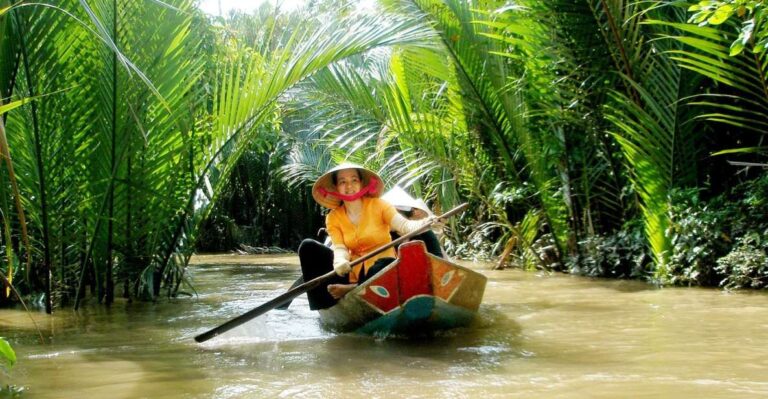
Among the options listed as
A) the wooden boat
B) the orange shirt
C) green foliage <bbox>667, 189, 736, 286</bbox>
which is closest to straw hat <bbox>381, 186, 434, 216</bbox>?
the orange shirt

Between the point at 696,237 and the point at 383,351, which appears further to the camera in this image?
the point at 696,237

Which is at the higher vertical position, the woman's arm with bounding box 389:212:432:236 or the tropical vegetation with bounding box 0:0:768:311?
the tropical vegetation with bounding box 0:0:768:311

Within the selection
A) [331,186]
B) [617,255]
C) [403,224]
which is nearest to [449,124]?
[617,255]

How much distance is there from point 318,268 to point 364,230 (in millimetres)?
388

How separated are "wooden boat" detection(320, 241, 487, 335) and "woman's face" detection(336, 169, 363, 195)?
779 millimetres

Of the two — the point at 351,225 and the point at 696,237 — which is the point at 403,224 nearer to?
the point at 351,225

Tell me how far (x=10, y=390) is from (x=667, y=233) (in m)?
5.17

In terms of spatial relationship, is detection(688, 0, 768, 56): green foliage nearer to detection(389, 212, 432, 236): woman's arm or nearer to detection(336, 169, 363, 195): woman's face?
detection(389, 212, 432, 236): woman's arm

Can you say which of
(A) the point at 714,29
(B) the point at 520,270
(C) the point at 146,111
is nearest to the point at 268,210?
(B) the point at 520,270

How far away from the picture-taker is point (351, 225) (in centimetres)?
502

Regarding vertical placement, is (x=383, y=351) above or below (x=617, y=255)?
below

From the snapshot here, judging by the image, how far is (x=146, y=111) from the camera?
5625 mm

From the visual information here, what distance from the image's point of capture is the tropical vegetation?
17.3ft

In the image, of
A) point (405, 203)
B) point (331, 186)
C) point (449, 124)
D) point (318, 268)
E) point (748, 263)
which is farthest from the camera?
point (449, 124)
